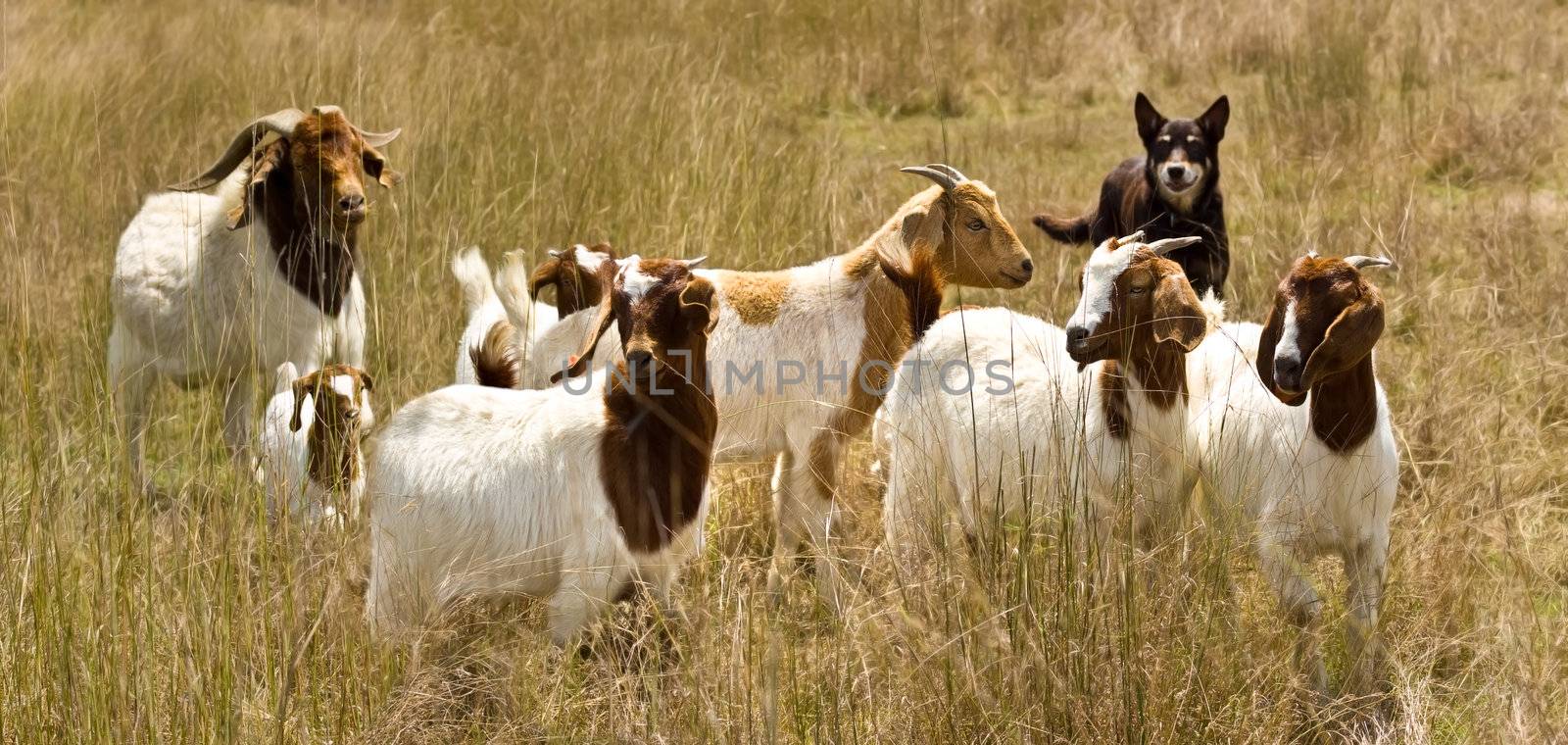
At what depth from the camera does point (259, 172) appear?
5.64 metres

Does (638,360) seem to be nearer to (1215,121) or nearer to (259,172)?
(259,172)

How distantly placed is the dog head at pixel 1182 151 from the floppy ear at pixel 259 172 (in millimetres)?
3590

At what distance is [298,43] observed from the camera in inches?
408

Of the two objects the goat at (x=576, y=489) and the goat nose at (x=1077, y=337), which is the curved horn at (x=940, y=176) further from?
the goat at (x=576, y=489)

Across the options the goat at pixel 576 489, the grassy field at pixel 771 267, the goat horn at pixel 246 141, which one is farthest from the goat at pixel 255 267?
the goat at pixel 576 489

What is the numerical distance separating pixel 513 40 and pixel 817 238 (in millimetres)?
5072

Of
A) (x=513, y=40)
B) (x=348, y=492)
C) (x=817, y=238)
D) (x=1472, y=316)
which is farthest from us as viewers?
(x=513, y=40)

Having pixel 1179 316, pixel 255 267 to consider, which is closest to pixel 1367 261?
pixel 1179 316

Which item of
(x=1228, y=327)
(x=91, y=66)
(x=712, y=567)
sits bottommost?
(x=712, y=567)

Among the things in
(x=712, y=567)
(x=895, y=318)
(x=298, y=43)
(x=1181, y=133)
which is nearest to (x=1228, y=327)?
(x=895, y=318)

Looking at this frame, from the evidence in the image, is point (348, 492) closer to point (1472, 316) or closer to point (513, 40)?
point (1472, 316)

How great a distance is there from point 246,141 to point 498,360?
1364 millimetres

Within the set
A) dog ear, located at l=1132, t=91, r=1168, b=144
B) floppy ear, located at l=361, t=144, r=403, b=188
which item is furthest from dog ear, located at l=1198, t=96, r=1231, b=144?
floppy ear, located at l=361, t=144, r=403, b=188

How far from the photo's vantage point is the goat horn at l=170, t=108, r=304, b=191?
18.3 ft
